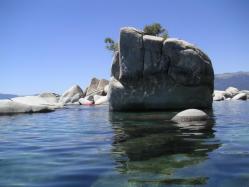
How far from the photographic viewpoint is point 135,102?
1080 inches

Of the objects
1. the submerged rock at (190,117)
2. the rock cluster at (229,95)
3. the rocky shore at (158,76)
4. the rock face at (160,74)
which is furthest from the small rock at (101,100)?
the submerged rock at (190,117)

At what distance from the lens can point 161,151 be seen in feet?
33.2

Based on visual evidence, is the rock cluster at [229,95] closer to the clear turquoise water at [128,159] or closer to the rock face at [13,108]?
the rock face at [13,108]

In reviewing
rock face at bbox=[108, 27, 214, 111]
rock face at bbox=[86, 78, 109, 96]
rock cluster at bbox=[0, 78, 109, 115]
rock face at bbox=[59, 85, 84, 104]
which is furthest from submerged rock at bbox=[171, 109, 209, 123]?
rock face at bbox=[59, 85, 84, 104]

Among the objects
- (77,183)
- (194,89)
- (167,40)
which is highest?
(167,40)

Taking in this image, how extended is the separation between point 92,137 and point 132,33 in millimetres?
14699

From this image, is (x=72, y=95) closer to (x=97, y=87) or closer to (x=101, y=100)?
(x=97, y=87)

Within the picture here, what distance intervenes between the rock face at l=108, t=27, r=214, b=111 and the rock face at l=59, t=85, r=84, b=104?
24131 mm

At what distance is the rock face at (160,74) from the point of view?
26.6m

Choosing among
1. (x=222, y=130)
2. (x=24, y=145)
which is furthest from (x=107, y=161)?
(x=222, y=130)

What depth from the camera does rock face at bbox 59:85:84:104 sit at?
2019 inches

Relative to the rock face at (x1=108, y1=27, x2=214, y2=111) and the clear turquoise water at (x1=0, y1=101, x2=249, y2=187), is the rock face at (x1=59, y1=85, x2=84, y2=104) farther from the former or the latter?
the clear turquoise water at (x1=0, y1=101, x2=249, y2=187)

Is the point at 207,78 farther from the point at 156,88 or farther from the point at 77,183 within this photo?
the point at 77,183

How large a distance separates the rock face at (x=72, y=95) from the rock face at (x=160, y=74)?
24131 mm
